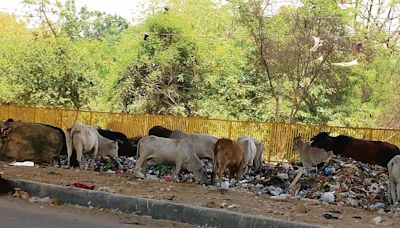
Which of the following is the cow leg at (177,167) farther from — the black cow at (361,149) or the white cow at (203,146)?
the black cow at (361,149)

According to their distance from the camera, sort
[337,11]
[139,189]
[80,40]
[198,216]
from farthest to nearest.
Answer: [80,40]
[337,11]
[139,189]
[198,216]

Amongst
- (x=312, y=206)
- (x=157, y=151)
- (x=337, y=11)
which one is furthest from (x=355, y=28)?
(x=312, y=206)

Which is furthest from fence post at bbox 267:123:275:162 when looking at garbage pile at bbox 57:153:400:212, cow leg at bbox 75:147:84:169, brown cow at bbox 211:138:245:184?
cow leg at bbox 75:147:84:169

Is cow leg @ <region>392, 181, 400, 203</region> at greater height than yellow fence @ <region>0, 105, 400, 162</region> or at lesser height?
lesser

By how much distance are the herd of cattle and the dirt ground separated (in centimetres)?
99

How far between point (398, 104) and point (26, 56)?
67.1 ft

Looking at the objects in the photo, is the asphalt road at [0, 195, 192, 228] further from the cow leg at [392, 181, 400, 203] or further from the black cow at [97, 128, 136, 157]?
the black cow at [97, 128, 136, 157]

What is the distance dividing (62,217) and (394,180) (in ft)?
19.8

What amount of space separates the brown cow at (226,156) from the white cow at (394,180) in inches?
137

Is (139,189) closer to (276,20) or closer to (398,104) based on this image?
(276,20)

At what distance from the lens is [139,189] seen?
33.9ft

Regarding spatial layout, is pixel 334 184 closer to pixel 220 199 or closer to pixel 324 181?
pixel 324 181

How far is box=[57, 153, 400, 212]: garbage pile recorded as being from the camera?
11.5m

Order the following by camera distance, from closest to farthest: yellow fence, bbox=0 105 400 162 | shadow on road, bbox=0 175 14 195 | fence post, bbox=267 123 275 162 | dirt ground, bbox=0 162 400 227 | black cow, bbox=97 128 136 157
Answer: dirt ground, bbox=0 162 400 227 → shadow on road, bbox=0 175 14 195 → black cow, bbox=97 128 136 157 → yellow fence, bbox=0 105 400 162 → fence post, bbox=267 123 275 162
